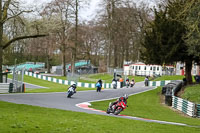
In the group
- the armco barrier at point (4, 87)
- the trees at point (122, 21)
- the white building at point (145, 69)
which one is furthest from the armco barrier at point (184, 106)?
the white building at point (145, 69)

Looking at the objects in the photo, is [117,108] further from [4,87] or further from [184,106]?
[4,87]

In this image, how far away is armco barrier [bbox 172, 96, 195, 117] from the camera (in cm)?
1983

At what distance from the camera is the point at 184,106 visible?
2159cm

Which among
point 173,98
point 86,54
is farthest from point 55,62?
point 173,98

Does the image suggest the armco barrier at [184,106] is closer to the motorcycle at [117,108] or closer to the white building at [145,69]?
the motorcycle at [117,108]

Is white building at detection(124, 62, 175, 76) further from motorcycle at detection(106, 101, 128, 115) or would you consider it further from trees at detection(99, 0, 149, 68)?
motorcycle at detection(106, 101, 128, 115)

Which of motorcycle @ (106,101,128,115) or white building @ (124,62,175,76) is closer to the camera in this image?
motorcycle @ (106,101,128,115)

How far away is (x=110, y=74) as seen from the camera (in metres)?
59.3

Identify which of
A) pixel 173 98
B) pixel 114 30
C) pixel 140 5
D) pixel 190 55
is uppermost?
pixel 140 5

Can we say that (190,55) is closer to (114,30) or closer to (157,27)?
(157,27)

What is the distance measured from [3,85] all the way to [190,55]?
60.0 feet

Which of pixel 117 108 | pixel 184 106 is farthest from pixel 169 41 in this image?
pixel 117 108

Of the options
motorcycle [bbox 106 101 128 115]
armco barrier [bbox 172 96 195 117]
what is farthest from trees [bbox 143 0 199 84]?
motorcycle [bbox 106 101 128 115]

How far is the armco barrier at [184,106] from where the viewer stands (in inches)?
781
